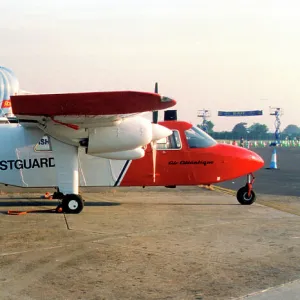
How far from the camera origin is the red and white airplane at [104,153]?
11.1 m

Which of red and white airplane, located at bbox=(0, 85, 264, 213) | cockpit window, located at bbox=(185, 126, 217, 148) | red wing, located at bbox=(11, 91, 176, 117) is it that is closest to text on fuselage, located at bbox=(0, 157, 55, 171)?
red and white airplane, located at bbox=(0, 85, 264, 213)

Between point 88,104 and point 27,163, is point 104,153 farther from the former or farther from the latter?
point 88,104

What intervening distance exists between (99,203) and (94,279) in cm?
788

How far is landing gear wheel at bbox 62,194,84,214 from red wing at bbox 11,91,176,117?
241 centimetres

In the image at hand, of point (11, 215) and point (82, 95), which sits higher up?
point (82, 95)

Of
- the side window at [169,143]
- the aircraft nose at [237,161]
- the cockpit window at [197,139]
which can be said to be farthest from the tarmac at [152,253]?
the cockpit window at [197,139]

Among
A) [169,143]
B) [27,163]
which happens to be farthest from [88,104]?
[169,143]

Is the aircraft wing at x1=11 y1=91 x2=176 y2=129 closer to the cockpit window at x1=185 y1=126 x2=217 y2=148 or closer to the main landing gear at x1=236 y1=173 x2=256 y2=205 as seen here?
the cockpit window at x1=185 y1=126 x2=217 y2=148

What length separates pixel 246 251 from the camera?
7.75 m

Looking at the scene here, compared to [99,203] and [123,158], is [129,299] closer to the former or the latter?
[123,158]

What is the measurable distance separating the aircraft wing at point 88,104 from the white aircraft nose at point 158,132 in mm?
2113

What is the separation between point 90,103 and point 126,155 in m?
2.75

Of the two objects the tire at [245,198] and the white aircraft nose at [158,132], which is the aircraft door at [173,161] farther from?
the tire at [245,198]

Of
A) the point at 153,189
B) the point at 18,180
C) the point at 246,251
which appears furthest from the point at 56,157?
the point at 153,189
